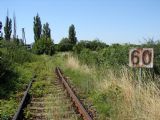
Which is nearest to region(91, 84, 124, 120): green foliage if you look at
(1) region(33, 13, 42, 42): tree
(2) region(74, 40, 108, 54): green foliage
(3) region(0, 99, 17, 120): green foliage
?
(3) region(0, 99, 17, 120): green foliage

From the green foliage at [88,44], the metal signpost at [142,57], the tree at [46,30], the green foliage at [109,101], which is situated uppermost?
the tree at [46,30]

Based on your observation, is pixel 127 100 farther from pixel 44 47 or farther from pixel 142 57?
pixel 44 47

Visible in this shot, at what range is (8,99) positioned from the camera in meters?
13.5

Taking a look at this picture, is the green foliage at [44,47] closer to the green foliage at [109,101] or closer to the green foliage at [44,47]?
the green foliage at [44,47]

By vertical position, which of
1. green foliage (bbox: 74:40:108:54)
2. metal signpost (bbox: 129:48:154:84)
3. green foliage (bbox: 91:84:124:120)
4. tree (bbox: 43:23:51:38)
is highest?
tree (bbox: 43:23:51:38)

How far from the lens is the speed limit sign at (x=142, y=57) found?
9236 millimetres

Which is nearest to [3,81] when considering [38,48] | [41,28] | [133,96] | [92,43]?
[133,96]

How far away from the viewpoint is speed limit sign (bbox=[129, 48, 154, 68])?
9236mm

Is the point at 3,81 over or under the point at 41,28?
under

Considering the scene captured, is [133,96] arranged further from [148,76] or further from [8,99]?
[8,99]

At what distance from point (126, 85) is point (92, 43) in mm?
36557

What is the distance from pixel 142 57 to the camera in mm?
9484

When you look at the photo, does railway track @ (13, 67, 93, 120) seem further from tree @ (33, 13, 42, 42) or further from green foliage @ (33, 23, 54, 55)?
tree @ (33, 13, 42, 42)

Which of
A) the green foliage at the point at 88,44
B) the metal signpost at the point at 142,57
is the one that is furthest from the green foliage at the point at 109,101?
the green foliage at the point at 88,44
